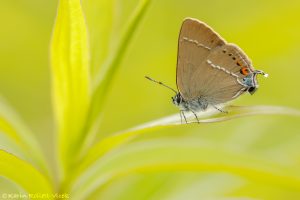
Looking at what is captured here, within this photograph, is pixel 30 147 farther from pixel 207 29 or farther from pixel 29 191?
pixel 207 29

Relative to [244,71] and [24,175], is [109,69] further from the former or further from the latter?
[244,71]

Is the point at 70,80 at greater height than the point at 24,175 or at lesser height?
greater

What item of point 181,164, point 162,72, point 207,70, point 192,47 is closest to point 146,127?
point 181,164

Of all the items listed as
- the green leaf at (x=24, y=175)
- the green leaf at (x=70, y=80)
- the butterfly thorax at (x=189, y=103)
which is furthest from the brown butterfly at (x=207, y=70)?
the green leaf at (x=24, y=175)

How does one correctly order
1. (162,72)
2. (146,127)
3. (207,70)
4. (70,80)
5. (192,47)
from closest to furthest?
(146,127) → (70,80) → (192,47) → (207,70) → (162,72)

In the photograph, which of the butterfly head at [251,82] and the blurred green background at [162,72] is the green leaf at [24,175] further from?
the butterfly head at [251,82]

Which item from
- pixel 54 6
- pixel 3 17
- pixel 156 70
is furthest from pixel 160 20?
pixel 3 17

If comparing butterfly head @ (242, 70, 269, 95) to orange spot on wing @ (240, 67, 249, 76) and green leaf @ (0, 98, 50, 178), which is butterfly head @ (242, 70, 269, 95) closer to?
orange spot on wing @ (240, 67, 249, 76)
